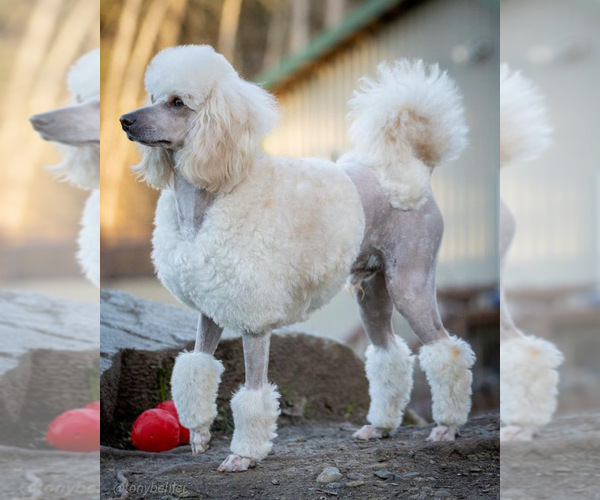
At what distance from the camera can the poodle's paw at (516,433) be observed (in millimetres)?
3896

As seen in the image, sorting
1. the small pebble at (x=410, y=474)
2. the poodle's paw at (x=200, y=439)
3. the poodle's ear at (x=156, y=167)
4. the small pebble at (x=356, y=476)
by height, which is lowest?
the small pebble at (x=356, y=476)

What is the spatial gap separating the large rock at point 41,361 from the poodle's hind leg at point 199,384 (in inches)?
42.1

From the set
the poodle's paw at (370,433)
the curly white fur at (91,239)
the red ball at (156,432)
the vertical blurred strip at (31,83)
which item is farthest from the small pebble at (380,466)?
the vertical blurred strip at (31,83)

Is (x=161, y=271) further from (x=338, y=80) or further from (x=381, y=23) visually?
(x=381, y=23)

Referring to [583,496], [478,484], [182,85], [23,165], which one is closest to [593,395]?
[583,496]

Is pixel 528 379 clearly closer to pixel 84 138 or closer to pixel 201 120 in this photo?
pixel 201 120

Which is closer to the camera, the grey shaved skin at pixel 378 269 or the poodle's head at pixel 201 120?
the poodle's head at pixel 201 120

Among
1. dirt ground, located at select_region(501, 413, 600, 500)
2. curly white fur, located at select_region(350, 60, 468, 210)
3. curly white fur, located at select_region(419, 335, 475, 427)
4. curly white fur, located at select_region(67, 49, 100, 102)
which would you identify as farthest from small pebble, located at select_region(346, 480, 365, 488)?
curly white fur, located at select_region(67, 49, 100, 102)

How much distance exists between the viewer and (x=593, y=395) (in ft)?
14.6

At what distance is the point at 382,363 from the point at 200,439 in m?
0.77

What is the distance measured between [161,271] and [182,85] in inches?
27.7

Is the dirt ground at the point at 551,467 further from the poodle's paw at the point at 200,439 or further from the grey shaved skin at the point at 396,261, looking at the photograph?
the poodle's paw at the point at 200,439

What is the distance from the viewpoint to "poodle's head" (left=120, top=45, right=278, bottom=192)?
2947mm

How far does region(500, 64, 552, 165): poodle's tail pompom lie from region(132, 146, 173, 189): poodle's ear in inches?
57.5
